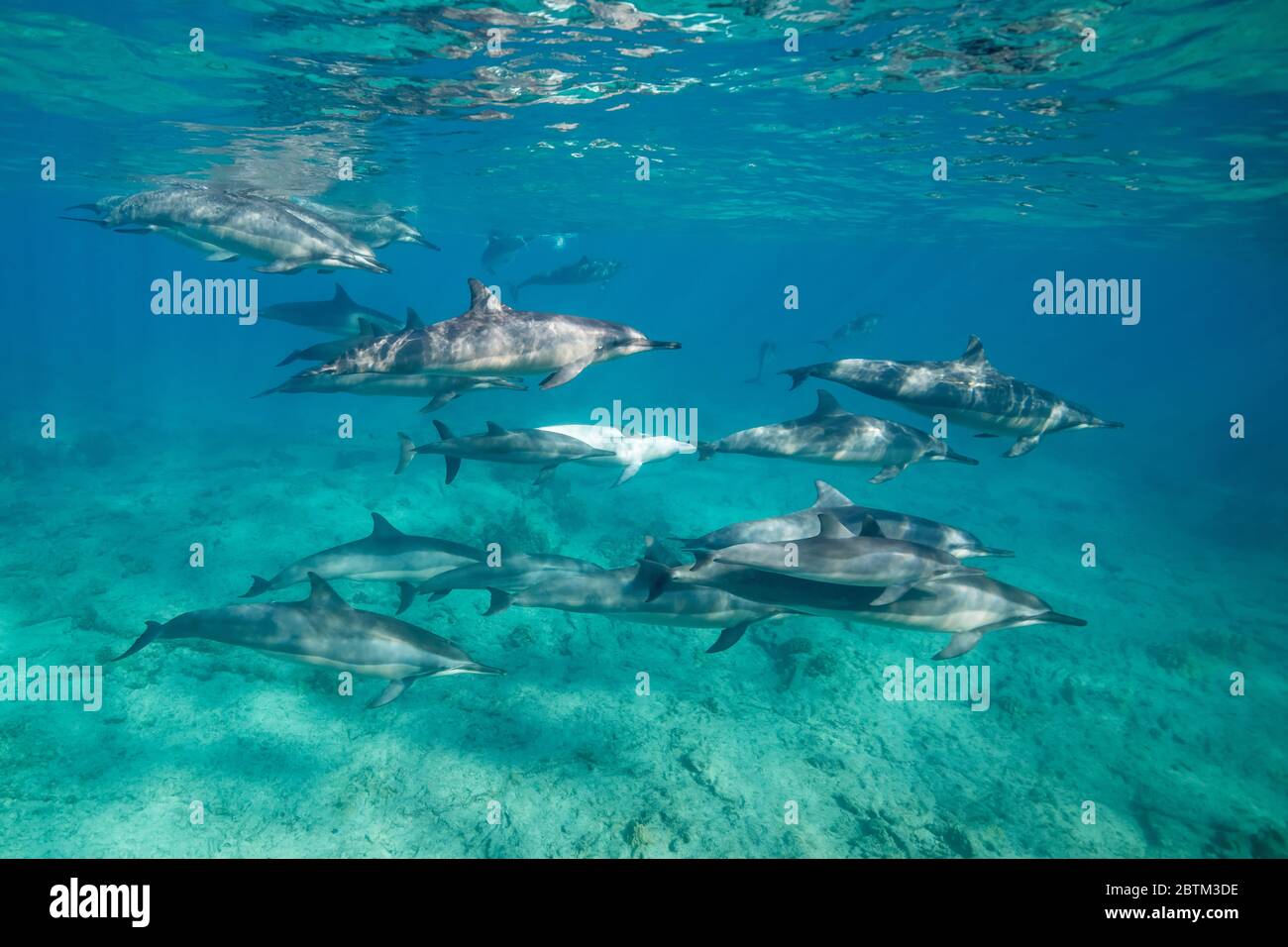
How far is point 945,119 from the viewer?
18719 mm

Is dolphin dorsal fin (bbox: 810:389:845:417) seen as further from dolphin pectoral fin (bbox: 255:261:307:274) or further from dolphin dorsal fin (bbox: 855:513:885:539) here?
dolphin pectoral fin (bbox: 255:261:307:274)

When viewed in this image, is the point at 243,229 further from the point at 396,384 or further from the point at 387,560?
the point at 387,560

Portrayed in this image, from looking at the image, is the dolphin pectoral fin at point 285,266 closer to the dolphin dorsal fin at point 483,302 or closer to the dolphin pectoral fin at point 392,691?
the dolphin dorsal fin at point 483,302

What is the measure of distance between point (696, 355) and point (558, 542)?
163 ft

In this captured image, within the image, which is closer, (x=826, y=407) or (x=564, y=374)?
(x=564, y=374)

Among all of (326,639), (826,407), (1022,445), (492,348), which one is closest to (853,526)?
(826,407)

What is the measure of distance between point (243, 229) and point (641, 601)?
24.1 ft

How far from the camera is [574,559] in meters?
7.99

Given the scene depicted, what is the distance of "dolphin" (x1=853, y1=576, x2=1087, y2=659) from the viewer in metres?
6.84

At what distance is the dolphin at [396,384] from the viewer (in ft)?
25.8

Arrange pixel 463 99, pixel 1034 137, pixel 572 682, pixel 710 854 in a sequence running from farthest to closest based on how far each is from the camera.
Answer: pixel 1034 137 → pixel 463 99 → pixel 572 682 → pixel 710 854

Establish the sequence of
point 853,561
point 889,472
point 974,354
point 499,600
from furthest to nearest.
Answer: point 974,354 < point 889,472 < point 499,600 < point 853,561

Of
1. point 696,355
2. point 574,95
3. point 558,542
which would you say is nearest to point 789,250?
point 696,355
